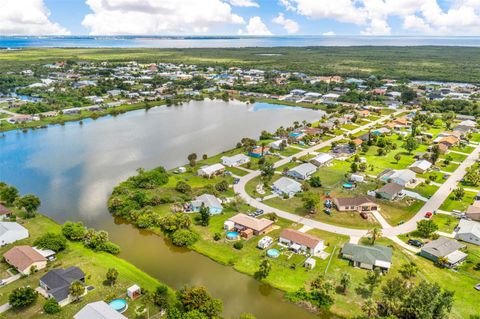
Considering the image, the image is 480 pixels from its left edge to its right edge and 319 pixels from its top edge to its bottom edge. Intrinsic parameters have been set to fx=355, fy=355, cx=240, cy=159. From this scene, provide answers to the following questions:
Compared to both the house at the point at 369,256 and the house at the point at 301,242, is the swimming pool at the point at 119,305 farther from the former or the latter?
the house at the point at 369,256

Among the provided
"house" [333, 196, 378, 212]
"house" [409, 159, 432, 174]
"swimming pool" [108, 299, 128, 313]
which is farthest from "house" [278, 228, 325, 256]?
"house" [409, 159, 432, 174]

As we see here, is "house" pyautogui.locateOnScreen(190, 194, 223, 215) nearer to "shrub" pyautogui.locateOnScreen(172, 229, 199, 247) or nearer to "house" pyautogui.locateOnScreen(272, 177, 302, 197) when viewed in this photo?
"shrub" pyautogui.locateOnScreen(172, 229, 199, 247)

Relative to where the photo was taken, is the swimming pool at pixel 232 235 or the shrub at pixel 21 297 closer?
the shrub at pixel 21 297

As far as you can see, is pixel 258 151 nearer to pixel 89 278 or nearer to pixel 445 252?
pixel 445 252

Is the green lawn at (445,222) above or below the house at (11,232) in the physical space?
below

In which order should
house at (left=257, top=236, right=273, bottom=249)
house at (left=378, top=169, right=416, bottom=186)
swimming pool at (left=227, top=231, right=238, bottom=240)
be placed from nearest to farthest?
1. house at (left=257, top=236, right=273, bottom=249)
2. swimming pool at (left=227, top=231, right=238, bottom=240)
3. house at (left=378, top=169, right=416, bottom=186)

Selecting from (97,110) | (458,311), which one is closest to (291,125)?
(97,110)

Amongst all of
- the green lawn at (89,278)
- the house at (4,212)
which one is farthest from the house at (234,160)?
the house at (4,212)
